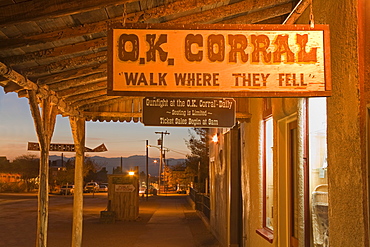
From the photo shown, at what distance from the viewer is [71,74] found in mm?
7508

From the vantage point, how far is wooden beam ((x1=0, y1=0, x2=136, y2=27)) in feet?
16.0

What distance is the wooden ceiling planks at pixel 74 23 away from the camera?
495 centimetres

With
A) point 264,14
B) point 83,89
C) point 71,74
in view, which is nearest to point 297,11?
point 264,14

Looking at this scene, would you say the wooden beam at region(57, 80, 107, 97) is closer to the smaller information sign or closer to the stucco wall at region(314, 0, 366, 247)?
the smaller information sign

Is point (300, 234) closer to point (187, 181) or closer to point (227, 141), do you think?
point (227, 141)

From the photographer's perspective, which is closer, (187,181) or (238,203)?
(238,203)

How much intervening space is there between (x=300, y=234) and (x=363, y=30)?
2.82m

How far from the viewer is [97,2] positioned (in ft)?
16.4

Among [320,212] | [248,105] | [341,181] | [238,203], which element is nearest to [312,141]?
[320,212]

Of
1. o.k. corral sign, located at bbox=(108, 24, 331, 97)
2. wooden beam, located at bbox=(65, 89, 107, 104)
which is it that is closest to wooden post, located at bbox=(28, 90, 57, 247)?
wooden beam, located at bbox=(65, 89, 107, 104)

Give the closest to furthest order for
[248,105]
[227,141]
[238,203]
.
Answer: [248,105], [238,203], [227,141]

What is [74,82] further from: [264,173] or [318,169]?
[318,169]

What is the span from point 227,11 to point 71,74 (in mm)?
2912

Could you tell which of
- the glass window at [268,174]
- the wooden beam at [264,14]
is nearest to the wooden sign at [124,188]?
the glass window at [268,174]
